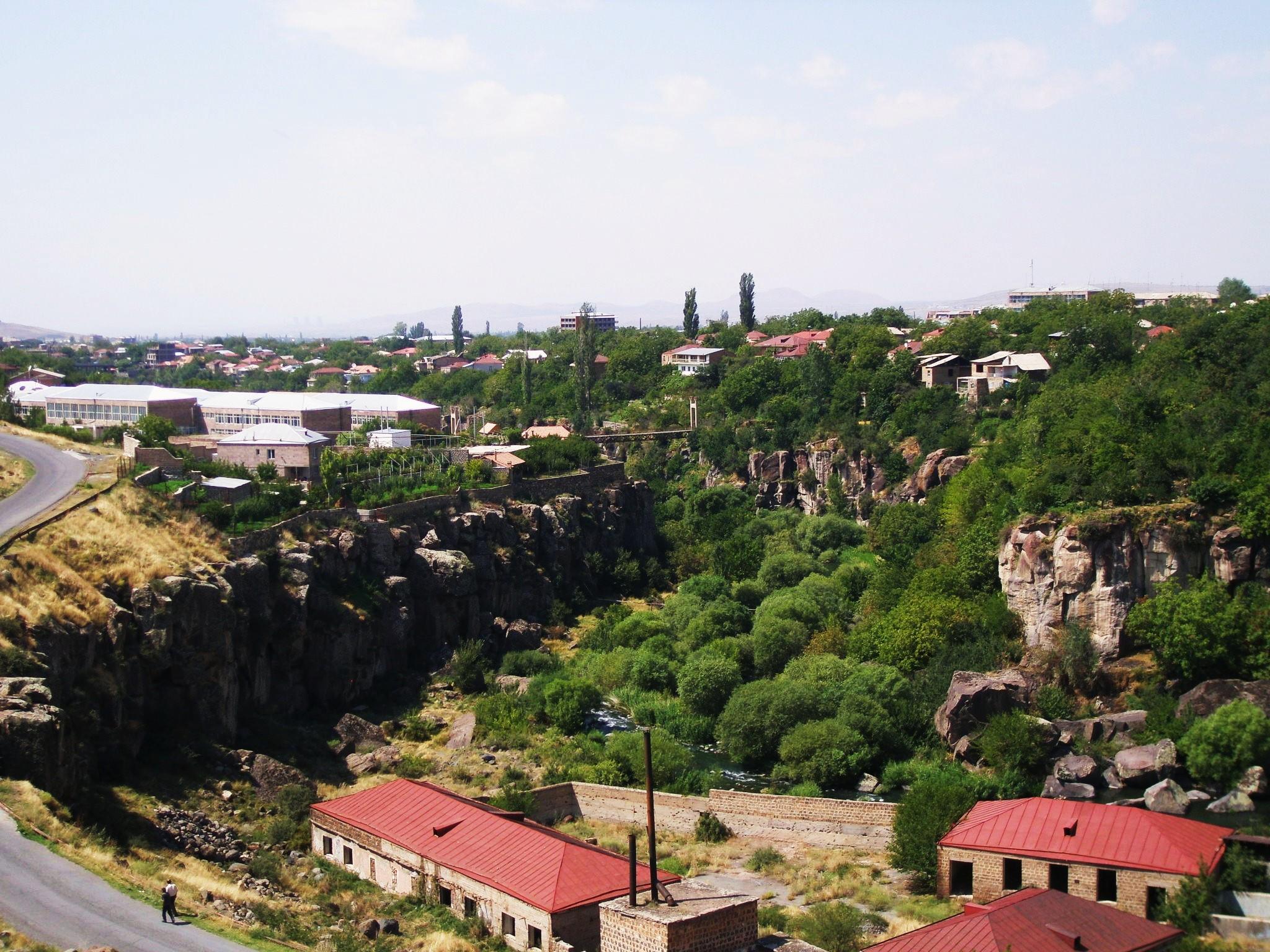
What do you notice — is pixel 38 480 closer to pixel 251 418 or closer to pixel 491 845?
pixel 491 845

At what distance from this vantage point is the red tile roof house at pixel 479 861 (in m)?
24.1

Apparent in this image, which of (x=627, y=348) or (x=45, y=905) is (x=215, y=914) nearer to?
(x=45, y=905)

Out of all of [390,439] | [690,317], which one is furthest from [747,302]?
[390,439]

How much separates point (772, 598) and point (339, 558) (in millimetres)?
15604

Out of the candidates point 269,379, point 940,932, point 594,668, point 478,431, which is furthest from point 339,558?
point 269,379

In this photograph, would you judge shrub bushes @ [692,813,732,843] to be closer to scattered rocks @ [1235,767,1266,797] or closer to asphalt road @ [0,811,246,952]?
scattered rocks @ [1235,767,1266,797]

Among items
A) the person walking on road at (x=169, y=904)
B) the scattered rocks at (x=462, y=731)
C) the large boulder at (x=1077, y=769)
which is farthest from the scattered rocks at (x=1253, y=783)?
the person walking on road at (x=169, y=904)

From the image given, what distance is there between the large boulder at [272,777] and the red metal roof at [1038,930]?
1583 cm

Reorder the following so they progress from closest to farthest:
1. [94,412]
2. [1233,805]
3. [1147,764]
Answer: [1233,805]
[1147,764]
[94,412]

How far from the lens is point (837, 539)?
63.5 metres

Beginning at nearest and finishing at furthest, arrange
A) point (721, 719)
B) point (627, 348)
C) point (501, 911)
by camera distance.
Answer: point (501, 911) < point (721, 719) < point (627, 348)

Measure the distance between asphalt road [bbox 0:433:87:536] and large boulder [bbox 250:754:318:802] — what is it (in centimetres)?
872

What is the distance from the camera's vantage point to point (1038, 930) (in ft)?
75.1

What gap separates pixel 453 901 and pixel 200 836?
6157mm
